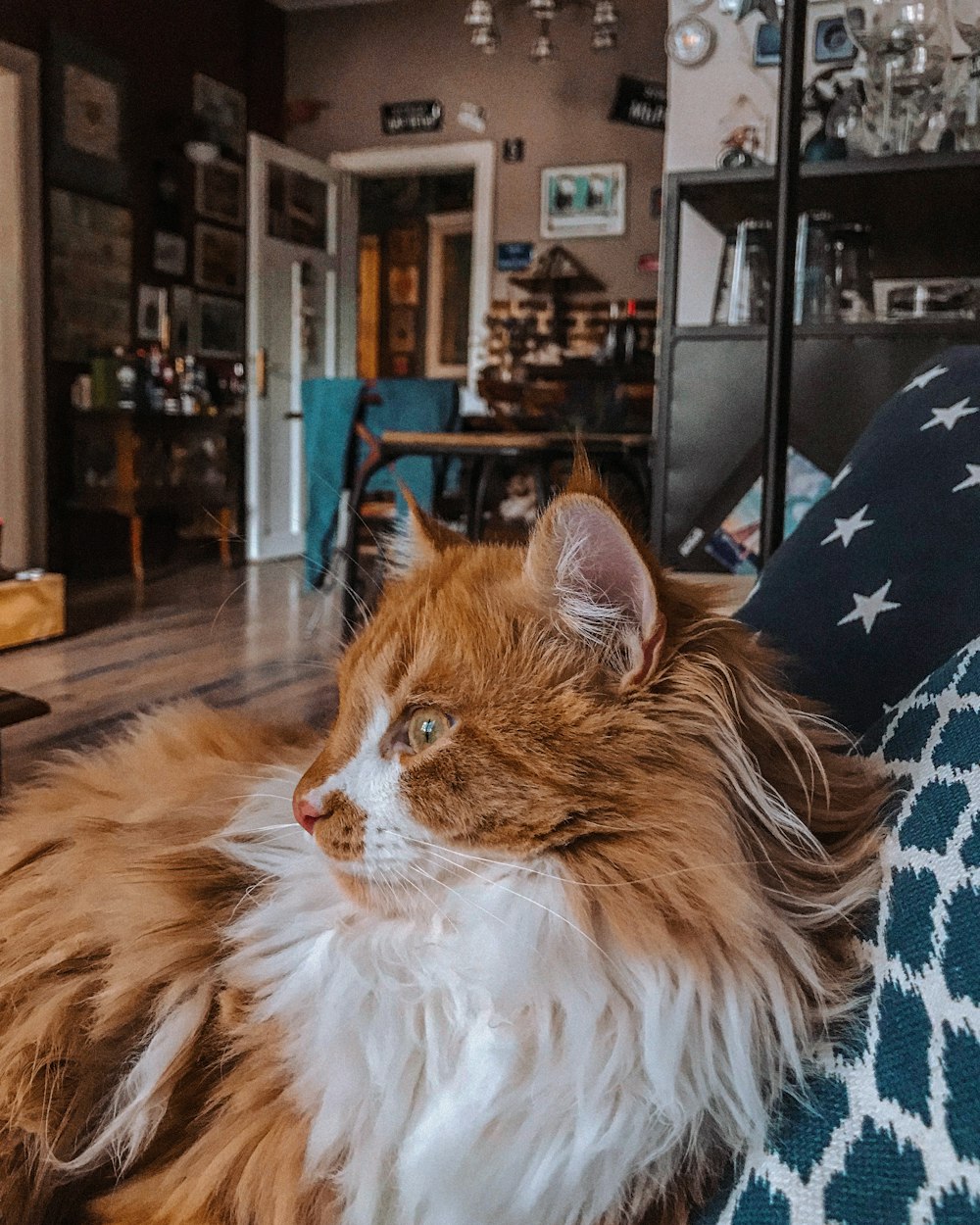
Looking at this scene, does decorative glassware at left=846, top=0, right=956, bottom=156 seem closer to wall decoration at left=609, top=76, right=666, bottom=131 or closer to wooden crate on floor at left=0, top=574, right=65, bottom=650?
wooden crate on floor at left=0, top=574, right=65, bottom=650

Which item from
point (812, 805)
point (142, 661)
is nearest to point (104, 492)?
point (142, 661)

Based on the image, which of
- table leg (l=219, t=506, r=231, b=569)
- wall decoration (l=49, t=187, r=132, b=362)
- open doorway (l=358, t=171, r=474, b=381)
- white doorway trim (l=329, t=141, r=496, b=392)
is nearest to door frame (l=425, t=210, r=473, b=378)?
open doorway (l=358, t=171, r=474, b=381)

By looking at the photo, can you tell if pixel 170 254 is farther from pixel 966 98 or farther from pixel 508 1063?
pixel 508 1063

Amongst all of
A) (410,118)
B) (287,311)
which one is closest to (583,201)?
(410,118)

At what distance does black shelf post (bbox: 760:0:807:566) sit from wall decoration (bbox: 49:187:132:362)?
4.69 metres

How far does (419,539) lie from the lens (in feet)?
2.66

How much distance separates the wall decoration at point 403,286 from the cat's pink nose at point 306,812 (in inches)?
353

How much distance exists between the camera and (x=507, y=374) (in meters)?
6.39

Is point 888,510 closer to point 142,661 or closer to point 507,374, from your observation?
point 142,661

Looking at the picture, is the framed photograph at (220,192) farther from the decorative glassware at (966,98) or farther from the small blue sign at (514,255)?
the decorative glassware at (966,98)

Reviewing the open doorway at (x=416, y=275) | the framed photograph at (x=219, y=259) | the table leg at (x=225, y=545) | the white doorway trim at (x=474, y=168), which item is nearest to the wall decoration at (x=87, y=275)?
the framed photograph at (x=219, y=259)

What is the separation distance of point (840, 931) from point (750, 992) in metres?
0.08

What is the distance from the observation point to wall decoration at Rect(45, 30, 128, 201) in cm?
504

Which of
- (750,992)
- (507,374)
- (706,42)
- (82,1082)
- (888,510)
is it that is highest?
(706,42)
